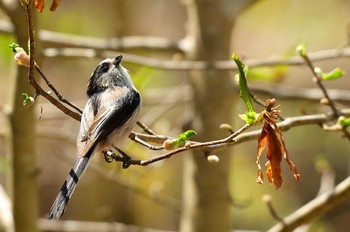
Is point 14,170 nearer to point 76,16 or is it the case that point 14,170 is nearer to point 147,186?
point 147,186

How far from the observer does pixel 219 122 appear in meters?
3.20

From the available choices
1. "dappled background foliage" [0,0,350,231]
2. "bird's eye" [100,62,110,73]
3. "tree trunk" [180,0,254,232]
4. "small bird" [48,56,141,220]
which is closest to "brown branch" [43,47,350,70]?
"tree trunk" [180,0,254,232]

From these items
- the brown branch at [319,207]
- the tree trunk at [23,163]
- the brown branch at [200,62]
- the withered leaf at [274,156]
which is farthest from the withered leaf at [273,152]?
the tree trunk at [23,163]

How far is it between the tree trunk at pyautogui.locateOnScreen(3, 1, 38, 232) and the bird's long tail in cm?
83

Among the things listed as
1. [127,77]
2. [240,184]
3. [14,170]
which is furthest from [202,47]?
[240,184]

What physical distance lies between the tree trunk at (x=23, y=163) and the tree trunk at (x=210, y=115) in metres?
0.75

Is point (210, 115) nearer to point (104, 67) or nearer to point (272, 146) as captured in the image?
point (104, 67)

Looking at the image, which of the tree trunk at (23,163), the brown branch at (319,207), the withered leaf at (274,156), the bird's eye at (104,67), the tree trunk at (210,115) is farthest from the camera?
the tree trunk at (210,115)

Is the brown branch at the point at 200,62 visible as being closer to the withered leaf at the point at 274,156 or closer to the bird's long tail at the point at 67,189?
the bird's long tail at the point at 67,189

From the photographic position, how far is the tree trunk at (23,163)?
288 cm

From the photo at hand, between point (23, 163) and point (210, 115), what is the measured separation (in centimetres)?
89

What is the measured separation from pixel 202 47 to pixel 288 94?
48 cm

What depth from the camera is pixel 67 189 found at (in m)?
1.91

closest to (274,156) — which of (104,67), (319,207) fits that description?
(319,207)
